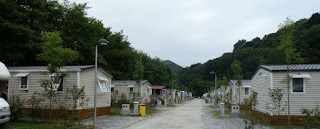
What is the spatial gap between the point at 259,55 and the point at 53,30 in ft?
190

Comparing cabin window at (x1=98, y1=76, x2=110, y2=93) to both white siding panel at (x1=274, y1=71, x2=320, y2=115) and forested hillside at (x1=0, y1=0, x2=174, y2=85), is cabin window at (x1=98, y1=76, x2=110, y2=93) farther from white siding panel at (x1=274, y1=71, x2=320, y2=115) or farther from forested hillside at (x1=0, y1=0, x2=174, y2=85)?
white siding panel at (x1=274, y1=71, x2=320, y2=115)

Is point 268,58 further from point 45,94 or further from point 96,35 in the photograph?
point 45,94

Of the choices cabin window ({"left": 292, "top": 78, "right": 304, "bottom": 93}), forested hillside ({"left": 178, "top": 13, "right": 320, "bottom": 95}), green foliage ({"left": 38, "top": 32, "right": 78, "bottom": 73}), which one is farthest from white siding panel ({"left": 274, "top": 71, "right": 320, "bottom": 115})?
green foliage ({"left": 38, "top": 32, "right": 78, "bottom": 73})

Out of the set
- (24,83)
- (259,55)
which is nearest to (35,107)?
(24,83)

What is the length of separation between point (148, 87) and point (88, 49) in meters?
7.98

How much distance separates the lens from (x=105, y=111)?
18750mm

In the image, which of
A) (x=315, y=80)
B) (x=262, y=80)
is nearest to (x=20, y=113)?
(x=262, y=80)

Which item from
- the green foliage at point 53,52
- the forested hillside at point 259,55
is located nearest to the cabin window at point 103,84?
the green foliage at point 53,52

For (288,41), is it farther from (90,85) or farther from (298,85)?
(90,85)

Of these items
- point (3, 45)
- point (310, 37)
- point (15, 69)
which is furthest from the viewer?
point (310, 37)

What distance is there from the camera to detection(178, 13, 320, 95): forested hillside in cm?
4472

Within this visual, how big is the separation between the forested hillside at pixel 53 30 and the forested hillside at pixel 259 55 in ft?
60.0

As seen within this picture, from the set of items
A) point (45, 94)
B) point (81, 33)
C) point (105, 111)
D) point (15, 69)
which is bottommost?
point (105, 111)

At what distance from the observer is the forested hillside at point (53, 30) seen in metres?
21.1
